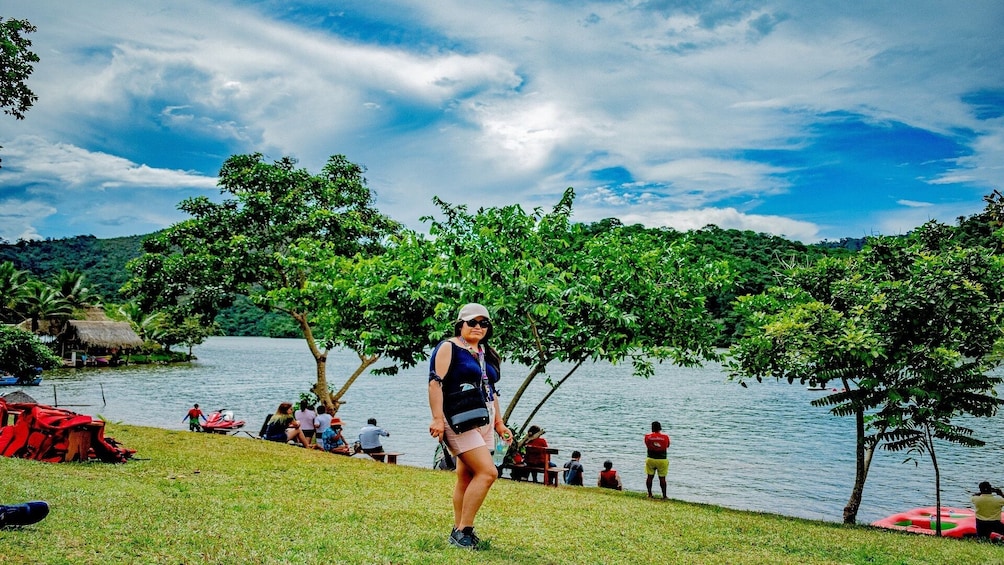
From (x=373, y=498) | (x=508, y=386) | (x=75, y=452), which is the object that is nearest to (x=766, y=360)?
(x=373, y=498)

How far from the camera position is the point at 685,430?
4016 centimetres

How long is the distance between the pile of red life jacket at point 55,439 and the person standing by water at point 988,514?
603 inches

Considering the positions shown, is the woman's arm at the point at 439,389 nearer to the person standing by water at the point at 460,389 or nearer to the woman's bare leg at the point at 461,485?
the person standing by water at the point at 460,389

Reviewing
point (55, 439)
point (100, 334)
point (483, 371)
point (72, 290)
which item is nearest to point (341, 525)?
point (483, 371)

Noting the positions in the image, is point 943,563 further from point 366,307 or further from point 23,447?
point 23,447

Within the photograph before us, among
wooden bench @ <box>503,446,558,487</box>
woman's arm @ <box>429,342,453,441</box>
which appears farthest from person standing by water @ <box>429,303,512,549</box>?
wooden bench @ <box>503,446,558,487</box>

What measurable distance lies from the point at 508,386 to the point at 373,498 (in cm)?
6833

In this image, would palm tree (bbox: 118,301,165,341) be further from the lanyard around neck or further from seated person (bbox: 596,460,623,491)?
the lanyard around neck

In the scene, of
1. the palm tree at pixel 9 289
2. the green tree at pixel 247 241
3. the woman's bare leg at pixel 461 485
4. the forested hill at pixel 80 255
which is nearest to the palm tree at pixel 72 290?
the palm tree at pixel 9 289

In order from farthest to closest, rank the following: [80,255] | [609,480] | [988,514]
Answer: [80,255] < [609,480] < [988,514]

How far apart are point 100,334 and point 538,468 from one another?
203 ft

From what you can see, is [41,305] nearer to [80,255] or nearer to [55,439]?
[55,439]

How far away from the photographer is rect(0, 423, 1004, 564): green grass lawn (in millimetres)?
5746

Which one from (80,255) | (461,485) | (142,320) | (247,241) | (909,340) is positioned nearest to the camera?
(461,485)
